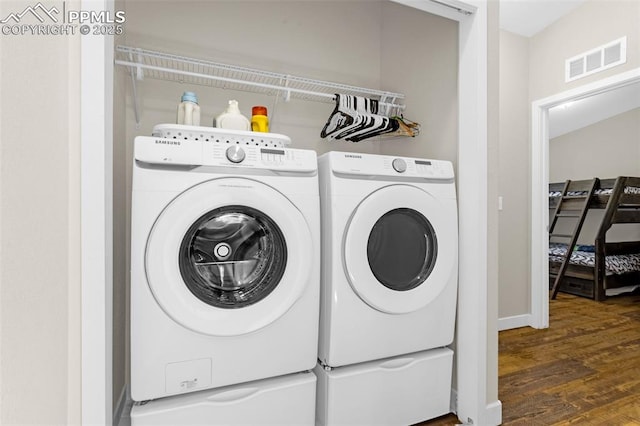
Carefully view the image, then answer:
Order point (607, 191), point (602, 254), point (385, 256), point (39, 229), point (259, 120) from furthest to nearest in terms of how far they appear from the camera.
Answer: point (607, 191) < point (602, 254) < point (259, 120) < point (385, 256) < point (39, 229)

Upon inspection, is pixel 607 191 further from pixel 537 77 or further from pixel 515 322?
pixel 515 322

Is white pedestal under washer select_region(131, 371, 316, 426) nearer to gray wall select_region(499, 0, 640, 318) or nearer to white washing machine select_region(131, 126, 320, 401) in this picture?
white washing machine select_region(131, 126, 320, 401)

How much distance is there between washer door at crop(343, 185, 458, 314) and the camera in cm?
137

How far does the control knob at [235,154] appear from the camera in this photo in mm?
Answer: 1215

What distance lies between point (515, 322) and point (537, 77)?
1982 mm

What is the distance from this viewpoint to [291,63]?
84.4 inches

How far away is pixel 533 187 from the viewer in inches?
112

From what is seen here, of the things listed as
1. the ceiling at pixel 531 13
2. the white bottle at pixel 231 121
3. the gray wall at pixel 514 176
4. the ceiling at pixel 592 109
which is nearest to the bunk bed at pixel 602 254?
the ceiling at pixel 592 109

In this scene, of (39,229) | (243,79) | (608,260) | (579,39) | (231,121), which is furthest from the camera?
(608,260)

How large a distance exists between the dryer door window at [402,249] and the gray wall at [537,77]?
1522mm

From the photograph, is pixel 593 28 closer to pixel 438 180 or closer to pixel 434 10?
pixel 434 10

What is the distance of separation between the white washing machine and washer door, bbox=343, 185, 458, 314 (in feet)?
0.58

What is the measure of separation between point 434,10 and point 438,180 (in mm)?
717

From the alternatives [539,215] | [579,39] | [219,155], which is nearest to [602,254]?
[539,215]
